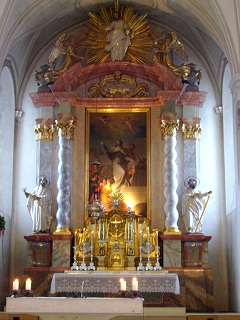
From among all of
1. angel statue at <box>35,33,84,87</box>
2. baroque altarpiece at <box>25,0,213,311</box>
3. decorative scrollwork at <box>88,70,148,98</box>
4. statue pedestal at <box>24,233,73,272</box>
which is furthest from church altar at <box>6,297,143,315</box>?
decorative scrollwork at <box>88,70,148,98</box>

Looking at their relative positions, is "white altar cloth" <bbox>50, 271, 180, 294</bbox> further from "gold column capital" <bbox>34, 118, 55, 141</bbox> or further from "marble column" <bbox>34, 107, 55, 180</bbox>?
"gold column capital" <bbox>34, 118, 55, 141</bbox>

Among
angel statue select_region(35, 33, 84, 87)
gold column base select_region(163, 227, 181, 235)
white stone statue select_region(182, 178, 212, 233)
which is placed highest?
angel statue select_region(35, 33, 84, 87)

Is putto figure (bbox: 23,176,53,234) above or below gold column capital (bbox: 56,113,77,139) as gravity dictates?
below

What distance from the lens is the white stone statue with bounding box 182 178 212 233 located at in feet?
49.2

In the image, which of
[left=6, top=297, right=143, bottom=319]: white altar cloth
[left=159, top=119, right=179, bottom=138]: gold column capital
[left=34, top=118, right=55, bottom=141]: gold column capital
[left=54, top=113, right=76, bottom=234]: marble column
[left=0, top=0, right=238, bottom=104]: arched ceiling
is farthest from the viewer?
[left=34, top=118, right=55, bottom=141]: gold column capital

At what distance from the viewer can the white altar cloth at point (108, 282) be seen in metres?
13.6

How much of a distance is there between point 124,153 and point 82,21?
3698mm

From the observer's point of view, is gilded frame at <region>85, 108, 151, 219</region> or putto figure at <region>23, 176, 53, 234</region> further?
gilded frame at <region>85, 108, 151, 219</region>

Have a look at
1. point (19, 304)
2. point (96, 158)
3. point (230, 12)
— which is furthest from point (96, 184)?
point (19, 304)

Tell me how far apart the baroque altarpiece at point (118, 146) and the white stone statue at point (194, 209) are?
19 cm

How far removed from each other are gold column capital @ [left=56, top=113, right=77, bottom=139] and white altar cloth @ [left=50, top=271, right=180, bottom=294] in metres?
3.51

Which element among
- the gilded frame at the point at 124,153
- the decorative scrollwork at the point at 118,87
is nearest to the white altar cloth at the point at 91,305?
the gilded frame at the point at 124,153

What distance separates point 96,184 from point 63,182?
32.9 inches

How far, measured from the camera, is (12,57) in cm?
1623
